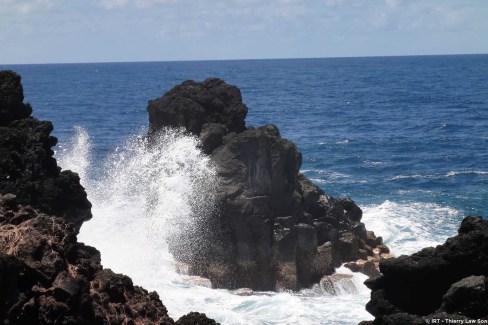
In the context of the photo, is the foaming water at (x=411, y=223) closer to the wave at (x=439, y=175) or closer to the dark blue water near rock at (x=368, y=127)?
the dark blue water near rock at (x=368, y=127)

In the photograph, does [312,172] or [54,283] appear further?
[312,172]

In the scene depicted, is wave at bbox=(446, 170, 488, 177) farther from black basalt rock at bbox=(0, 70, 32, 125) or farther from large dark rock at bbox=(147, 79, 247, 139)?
black basalt rock at bbox=(0, 70, 32, 125)

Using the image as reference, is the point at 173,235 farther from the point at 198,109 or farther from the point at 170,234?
A: the point at 198,109

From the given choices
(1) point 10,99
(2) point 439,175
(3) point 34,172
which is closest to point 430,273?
(3) point 34,172

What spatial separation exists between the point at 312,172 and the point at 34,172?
35206 mm

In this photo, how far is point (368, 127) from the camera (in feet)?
265

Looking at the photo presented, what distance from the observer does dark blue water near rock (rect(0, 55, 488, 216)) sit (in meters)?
51.6

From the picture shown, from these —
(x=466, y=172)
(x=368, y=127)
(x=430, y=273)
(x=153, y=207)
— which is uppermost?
(x=430, y=273)

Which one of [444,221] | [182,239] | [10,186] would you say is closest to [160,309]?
[10,186]

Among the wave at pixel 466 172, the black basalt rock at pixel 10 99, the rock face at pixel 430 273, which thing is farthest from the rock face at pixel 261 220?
the wave at pixel 466 172

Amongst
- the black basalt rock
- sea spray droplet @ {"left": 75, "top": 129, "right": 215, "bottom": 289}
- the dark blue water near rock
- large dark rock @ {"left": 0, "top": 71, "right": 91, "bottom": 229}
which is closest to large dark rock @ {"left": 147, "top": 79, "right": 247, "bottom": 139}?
sea spray droplet @ {"left": 75, "top": 129, "right": 215, "bottom": 289}

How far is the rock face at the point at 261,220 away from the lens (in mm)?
29719

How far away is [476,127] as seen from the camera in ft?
254

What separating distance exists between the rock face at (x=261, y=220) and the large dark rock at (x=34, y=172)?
28.1 ft
